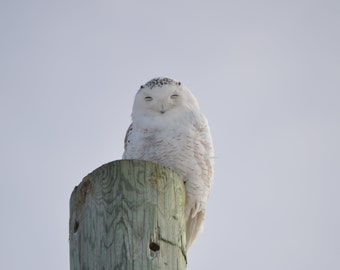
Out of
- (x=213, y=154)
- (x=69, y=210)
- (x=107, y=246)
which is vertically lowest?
(x=107, y=246)

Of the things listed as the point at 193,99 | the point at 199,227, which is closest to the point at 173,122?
the point at 193,99

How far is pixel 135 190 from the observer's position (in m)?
3.40

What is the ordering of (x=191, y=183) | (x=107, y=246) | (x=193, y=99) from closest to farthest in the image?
(x=107, y=246), (x=191, y=183), (x=193, y=99)

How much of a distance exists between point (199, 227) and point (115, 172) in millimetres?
2109

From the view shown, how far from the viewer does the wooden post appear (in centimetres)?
318

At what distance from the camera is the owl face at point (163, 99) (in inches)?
224

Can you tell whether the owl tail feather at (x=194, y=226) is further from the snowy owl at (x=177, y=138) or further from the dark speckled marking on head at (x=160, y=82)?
the dark speckled marking on head at (x=160, y=82)

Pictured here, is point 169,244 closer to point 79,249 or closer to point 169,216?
point 169,216

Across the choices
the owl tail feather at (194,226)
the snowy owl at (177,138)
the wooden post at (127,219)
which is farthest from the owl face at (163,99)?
the wooden post at (127,219)

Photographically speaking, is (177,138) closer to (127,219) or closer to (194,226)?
(194,226)

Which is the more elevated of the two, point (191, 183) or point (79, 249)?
point (191, 183)

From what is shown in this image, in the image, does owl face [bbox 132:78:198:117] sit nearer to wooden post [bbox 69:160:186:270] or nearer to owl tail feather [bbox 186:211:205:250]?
owl tail feather [bbox 186:211:205:250]

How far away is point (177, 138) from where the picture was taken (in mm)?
5461

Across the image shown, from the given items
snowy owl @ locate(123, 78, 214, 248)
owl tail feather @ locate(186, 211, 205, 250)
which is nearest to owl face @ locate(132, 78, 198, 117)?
snowy owl @ locate(123, 78, 214, 248)
